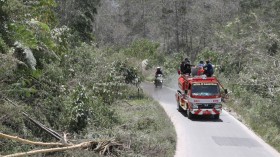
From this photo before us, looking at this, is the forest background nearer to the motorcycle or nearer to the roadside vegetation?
the roadside vegetation

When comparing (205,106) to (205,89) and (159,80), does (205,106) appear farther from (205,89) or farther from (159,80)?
(159,80)

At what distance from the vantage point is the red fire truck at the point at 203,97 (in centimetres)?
2244

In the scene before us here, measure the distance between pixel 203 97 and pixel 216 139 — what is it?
376 centimetres

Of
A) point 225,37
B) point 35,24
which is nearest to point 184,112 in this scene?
point 35,24

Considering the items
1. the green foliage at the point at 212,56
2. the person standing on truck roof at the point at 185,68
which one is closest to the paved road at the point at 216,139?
the person standing on truck roof at the point at 185,68

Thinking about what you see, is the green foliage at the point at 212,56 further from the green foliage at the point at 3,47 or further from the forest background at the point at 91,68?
the green foliage at the point at 3,47

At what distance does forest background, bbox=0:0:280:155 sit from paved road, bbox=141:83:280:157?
73 cm

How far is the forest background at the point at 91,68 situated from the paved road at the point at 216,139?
0.73 metres

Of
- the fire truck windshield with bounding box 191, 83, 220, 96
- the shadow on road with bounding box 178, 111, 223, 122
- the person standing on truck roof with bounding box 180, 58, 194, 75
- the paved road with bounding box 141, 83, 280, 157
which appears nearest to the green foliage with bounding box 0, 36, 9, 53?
the paved road with bounding box 141, 83, 280, 157

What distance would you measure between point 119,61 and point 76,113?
13.3m

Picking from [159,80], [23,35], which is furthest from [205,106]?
[159,80]

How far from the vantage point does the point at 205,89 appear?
22797mm

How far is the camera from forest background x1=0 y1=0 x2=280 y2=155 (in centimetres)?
1438

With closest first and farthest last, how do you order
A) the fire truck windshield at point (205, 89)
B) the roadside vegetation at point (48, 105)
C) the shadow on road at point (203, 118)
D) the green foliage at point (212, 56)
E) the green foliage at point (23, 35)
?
the roadside vegetation at point (48, 105), the green foliage at point (23, 35), the fire truck windshield at point (205, 89), the shadow on road at point (203, 118), the green foliage at point (212, 56)
